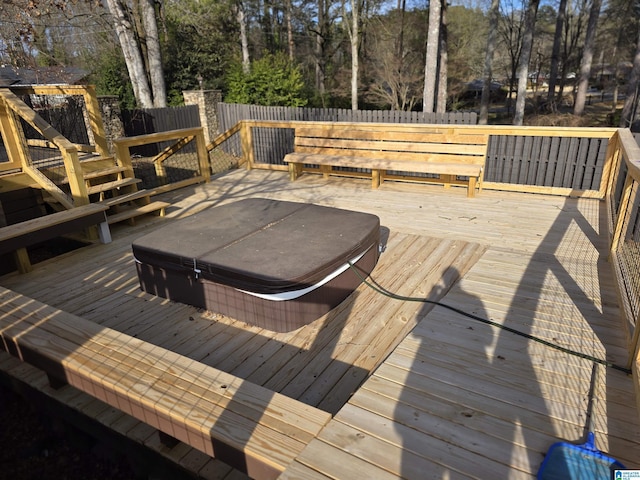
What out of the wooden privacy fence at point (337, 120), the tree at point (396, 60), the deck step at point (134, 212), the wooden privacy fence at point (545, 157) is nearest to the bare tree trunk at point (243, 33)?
the tree at point (396, 60)

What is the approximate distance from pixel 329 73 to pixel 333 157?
18.4 m

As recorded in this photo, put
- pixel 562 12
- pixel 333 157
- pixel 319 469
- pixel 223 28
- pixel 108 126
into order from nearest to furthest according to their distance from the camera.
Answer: pixel 319 469 → pixel 333 157 → pixel 108 126 → pixel 562 12 → pixel 223 28

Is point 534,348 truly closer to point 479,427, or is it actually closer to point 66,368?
point 479,427

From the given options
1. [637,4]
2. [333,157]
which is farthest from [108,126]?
[637,4]

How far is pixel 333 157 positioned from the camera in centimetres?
660

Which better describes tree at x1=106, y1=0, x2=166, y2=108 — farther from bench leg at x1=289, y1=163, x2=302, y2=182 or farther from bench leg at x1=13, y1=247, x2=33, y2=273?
bench leg at x1=13, y1=247, x2=33, y2=273

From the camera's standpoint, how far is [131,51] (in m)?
13.1

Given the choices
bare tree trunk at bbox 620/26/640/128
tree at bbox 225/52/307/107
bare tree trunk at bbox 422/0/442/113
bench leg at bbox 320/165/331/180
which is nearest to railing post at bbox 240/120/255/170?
bench leg at bbox 320/165/331/180

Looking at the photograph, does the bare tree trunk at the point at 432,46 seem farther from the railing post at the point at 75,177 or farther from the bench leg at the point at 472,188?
the railing post at the point at 75,177

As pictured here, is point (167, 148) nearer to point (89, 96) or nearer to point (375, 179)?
point (89, 96)

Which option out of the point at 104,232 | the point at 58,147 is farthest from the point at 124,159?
the point at 104,232

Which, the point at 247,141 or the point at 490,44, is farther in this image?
the point at 490,44

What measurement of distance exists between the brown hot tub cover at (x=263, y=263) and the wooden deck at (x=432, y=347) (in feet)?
0.43

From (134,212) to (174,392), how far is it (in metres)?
3.56
